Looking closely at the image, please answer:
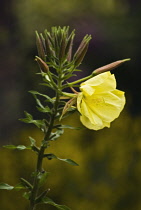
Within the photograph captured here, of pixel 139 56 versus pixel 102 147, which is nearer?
pixel 102 147

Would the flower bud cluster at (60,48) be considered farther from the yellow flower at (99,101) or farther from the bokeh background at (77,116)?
the bokeh background at (77,116)

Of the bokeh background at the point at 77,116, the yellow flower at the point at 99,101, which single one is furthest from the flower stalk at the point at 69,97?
the bokeh background at the point at 77,116

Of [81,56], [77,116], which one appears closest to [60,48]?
[81,56]

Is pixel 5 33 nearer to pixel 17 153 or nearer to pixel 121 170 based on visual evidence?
pixel 17 153

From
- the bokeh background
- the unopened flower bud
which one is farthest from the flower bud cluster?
the bokeh background

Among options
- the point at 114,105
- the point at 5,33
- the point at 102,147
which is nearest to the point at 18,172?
the point at 102,147

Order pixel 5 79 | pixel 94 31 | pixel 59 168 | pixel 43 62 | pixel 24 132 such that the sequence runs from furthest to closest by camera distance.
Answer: pixel 94 31 < pixel 5 79 < pixel 24 132 < pixel 59 168 < pixel 43 62
